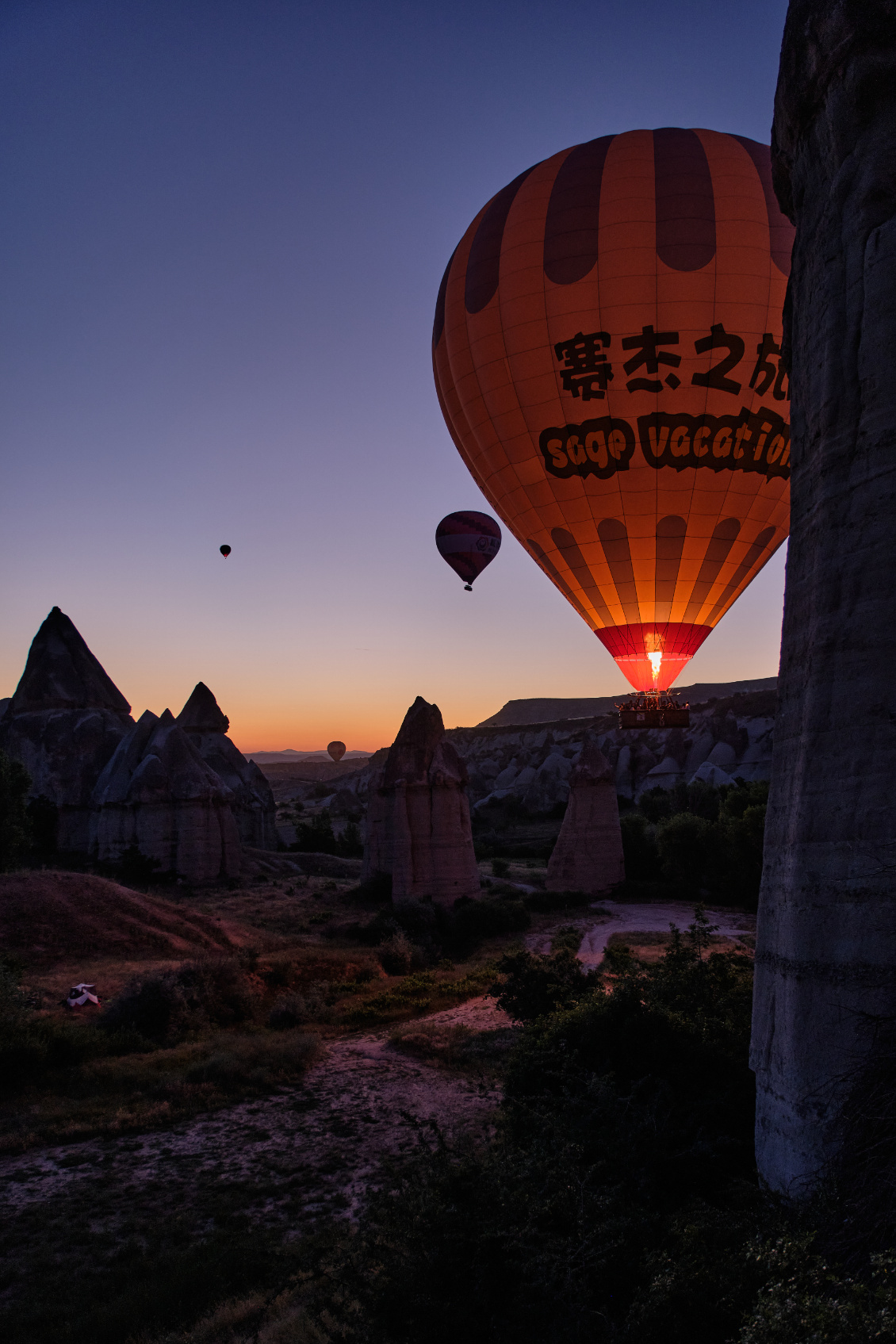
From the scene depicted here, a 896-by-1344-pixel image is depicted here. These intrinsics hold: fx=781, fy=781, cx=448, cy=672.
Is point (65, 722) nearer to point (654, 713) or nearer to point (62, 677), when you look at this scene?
point (62, 677)

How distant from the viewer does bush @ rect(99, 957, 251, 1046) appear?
1598cm

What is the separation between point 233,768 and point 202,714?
480cm

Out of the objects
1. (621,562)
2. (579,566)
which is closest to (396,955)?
(579,566)

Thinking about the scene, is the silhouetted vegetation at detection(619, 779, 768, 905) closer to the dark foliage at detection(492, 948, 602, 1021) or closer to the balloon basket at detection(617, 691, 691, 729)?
the balloon basket at detection(617, 691, 691, 729)

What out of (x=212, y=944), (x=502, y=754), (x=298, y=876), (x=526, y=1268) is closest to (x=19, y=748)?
(x=298, y=876)

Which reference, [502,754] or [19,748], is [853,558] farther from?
[502,754]

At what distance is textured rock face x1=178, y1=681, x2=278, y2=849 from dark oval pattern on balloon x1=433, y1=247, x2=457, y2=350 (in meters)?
31.5

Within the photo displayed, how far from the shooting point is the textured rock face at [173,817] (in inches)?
1337

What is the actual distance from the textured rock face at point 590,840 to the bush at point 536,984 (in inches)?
733

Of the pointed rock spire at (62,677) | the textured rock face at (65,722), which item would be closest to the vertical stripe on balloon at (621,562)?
the textured rock face at (65,722)

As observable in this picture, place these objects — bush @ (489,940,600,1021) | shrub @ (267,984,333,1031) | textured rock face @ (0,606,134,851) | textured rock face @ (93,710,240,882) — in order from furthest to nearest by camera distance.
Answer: textured rock face @ (0,606,134,851), textured rock face @ (93,710,240,882), shrub @ (267,984,333,1031), bush @ (489,940,600,1021)

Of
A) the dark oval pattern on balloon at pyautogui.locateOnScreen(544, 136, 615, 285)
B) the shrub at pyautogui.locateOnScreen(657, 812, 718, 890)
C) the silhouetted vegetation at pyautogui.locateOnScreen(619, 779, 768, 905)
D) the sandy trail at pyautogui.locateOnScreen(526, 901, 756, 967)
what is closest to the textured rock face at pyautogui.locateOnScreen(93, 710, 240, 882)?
the sandy trail at pyautogui.locateOnScreen(526, 901, 756, 967)

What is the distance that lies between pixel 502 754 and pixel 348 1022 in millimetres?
97025

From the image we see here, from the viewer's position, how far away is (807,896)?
5965 millimetres
